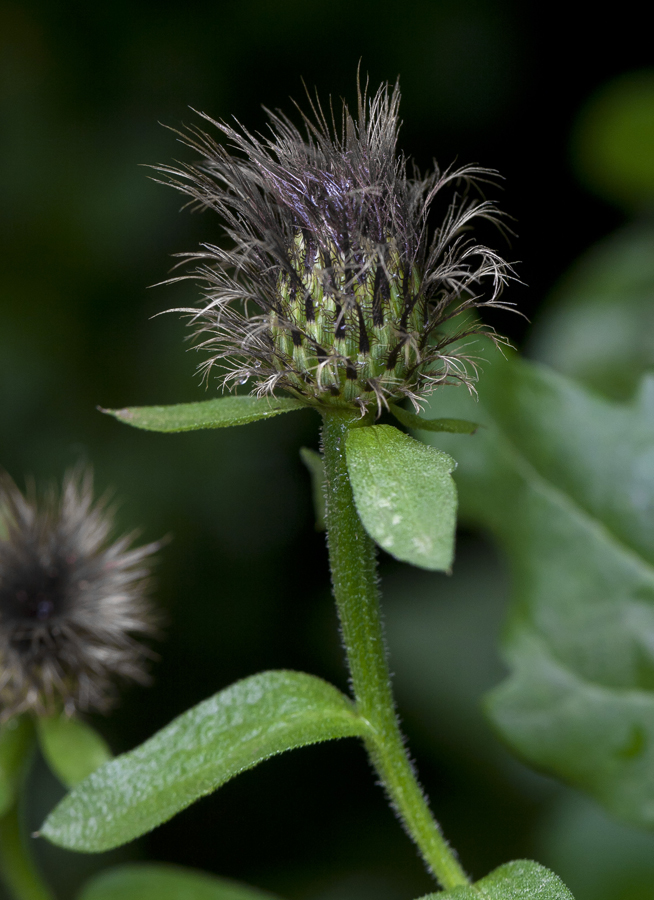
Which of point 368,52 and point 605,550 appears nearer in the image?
point 605,550

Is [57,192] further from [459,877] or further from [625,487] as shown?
[459,877]

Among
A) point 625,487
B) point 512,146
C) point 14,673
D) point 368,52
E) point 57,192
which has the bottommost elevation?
point 14,673

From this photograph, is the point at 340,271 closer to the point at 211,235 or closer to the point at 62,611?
the point at 62,611

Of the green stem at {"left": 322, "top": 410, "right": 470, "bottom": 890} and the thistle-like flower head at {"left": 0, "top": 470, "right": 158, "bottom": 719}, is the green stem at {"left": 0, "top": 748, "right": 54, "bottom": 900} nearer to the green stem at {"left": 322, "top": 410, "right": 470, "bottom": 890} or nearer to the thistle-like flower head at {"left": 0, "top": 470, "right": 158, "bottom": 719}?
the thistle-like flower head at {"left": 0, "top": 470, "right": 158, "bottom": 719}

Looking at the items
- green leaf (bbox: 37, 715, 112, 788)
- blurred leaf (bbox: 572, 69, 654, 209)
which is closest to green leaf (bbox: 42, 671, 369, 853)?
green leaf (bbox: 37, 715, 112, 788)

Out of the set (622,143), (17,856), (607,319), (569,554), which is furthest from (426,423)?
(622,143)

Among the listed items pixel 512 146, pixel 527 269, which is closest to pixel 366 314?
pixel 527 269
